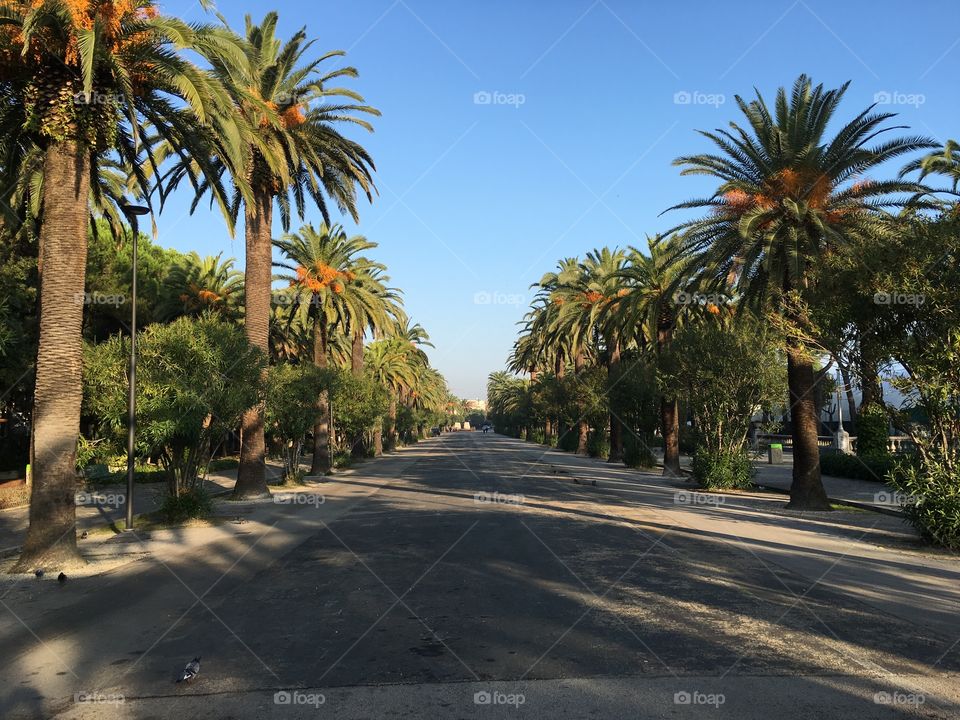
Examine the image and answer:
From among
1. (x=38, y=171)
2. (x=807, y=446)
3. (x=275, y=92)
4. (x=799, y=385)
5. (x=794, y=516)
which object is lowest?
(x=794, y=516)

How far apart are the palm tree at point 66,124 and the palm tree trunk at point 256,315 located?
955cm

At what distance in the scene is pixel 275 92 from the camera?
2136 cm

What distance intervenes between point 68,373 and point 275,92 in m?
13.2

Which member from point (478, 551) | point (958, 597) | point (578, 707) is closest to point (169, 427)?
point (478, 551)

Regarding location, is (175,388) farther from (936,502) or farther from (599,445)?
(599,445)

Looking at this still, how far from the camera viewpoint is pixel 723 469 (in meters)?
23.5

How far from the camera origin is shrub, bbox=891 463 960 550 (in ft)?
38.4

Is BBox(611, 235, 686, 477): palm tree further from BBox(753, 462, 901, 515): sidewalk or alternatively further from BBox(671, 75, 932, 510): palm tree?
BBox(671, 75, 932, 510): palm tree

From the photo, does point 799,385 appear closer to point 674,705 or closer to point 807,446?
point 807,446

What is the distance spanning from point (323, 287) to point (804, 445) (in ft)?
66.6

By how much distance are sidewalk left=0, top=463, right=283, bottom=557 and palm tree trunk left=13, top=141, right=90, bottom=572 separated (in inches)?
86.6

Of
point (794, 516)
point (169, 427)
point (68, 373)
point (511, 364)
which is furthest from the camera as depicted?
point (511, 364)

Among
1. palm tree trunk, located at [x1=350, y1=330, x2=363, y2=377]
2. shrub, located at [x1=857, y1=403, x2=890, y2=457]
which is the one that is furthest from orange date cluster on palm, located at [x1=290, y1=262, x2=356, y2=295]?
shrub, located at [x1=857, y1=403, x2=890, y2=457]

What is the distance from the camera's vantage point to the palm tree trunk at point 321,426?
31.4 metres
